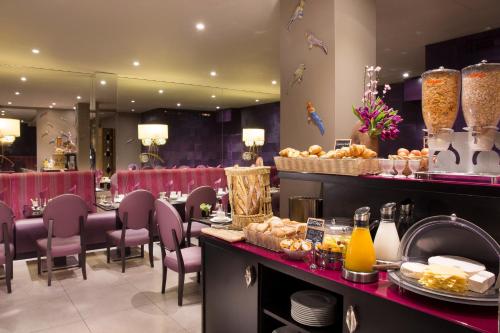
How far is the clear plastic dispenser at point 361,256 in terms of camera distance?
1.34 m

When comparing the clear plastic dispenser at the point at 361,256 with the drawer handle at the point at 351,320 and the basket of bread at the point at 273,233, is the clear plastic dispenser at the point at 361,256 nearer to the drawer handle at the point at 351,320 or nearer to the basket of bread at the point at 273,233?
the drawer handle at the point at 351,320

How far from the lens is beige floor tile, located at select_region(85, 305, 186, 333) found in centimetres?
307

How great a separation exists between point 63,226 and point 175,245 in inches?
62.0

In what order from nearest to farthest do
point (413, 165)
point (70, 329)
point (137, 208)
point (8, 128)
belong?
point (413, 165), point (70, 329), point (137, 208), point (8, 128)

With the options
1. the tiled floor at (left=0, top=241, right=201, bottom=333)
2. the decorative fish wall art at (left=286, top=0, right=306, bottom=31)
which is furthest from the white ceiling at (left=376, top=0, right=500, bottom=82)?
the tiled floor at (left=0, top=241, right=201, bottom=333)

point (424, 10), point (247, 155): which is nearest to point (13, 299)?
point (424, 10)

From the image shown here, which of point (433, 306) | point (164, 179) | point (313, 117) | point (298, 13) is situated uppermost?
point (298, 13)

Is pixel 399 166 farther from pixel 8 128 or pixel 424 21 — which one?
pixel 8 128

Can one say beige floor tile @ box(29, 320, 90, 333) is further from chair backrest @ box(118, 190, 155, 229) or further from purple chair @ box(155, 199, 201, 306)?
chair backrest @ box(118, 190, 155, 229)

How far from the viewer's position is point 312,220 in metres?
1.74

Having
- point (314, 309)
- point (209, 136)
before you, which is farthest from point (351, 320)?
point (209, 136)

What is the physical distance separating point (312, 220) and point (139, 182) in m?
5.39

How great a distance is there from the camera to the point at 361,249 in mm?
1350

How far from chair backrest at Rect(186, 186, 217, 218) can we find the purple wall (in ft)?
17.8
